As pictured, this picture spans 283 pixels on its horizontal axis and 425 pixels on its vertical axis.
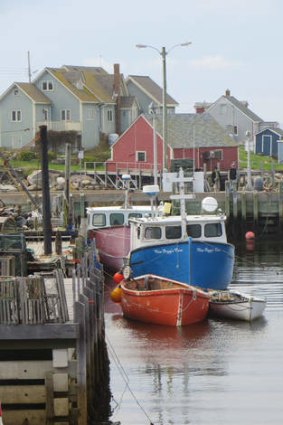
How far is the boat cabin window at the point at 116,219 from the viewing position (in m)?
49.1

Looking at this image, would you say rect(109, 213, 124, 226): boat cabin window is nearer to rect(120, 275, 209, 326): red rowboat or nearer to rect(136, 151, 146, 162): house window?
rect(120, 275, 209, 326): red rowboat

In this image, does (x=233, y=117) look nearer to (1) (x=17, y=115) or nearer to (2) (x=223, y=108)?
(2) (x=223, y=108)

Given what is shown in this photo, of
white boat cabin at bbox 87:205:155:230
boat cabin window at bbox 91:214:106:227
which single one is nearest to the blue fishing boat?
white boat cabin at bbox 87:205:155:230

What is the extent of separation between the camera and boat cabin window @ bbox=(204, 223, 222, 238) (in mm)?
39344

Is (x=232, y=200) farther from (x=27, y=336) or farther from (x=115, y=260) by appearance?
(x=27, y=336)

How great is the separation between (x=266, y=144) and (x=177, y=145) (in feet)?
92.5

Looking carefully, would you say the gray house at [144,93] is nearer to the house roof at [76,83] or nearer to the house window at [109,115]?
the house window at [109,115]

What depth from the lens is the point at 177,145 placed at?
86.6 metres

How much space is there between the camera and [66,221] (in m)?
47.3

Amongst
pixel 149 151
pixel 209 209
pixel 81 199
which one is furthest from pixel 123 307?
pixel 149 151

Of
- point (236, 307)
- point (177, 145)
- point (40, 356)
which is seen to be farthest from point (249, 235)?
point (40, 356)

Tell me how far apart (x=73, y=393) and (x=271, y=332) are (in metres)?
12.8

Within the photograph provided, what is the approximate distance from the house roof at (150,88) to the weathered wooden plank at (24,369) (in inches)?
3383

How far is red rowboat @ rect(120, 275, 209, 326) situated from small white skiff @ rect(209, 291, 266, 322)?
0.62 meters
